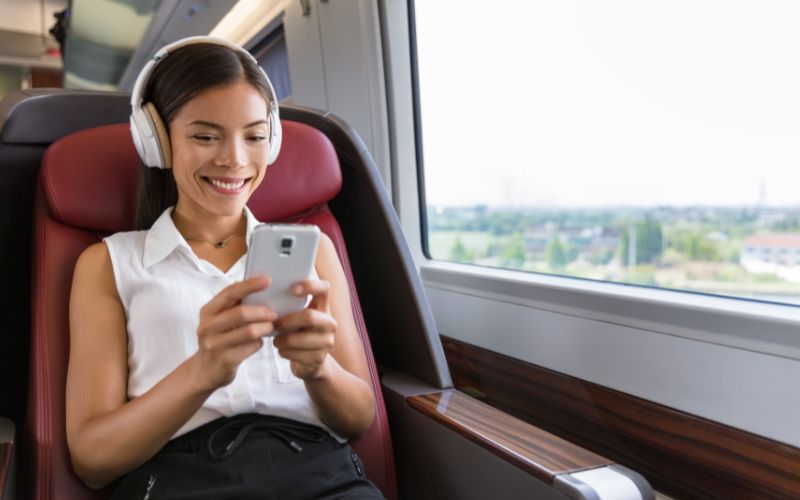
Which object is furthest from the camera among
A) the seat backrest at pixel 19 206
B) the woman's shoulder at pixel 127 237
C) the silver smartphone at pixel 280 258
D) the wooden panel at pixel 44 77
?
the wooden panel at pixel 44 77

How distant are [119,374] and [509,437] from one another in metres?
0.67

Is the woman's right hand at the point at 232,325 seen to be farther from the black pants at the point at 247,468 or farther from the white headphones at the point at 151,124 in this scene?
the white headphones at the point at 151,124

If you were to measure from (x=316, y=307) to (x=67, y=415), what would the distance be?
0.51 m

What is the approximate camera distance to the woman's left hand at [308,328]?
0.94 metres

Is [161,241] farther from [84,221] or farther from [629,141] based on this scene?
[629,141]

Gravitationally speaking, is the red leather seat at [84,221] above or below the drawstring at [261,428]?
above

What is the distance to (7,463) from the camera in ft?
3.67

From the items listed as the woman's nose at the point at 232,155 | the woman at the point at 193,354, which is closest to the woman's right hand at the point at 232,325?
the woman at the point at 193,354

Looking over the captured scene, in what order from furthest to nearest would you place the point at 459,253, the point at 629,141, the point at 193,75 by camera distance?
1. the point at 459,253
2. the point at 629,141
3. the point at 193,75

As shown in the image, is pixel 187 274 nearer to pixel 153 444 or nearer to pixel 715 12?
pixel 153 444

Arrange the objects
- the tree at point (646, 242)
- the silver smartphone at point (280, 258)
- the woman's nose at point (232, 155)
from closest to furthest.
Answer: the silver smartphone at point (280, 258) → the woman's nose at point (232, 155) → the tree at point (646, 242)

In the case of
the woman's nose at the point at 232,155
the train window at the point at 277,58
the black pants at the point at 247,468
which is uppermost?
the train window at the point at 277,58

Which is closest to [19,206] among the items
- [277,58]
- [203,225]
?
[203,225]

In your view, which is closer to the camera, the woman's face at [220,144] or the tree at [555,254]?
the woman's face at [220,144]
